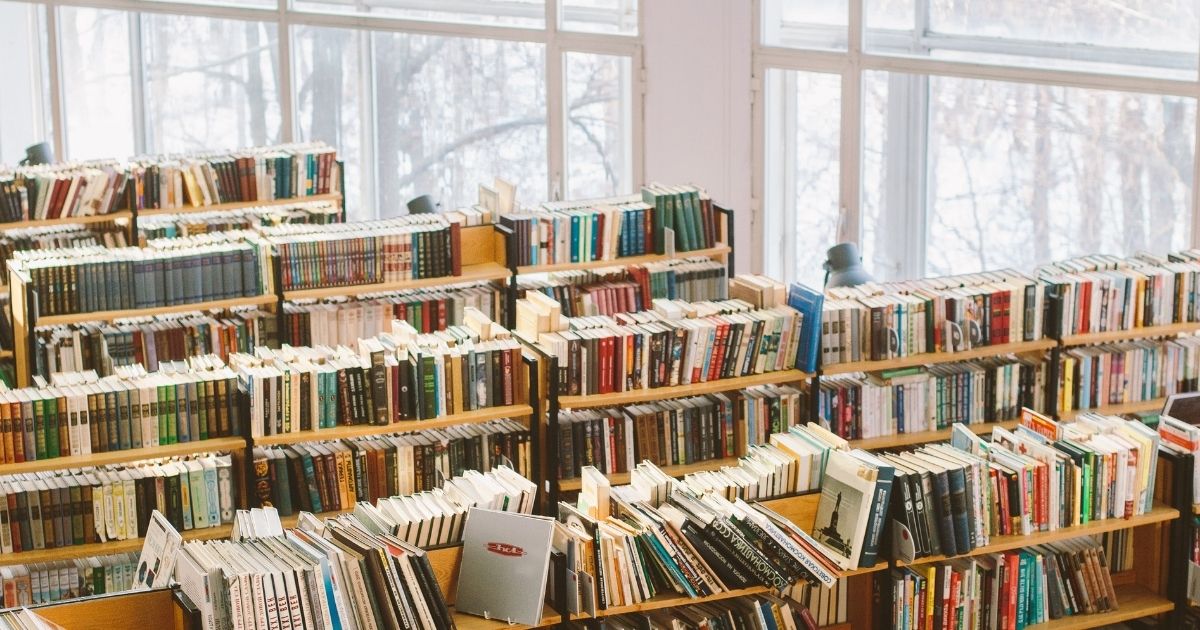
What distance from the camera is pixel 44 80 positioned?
12.6 meters

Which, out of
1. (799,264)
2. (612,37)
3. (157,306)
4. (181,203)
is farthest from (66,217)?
(799,264)

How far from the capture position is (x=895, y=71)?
949 cm

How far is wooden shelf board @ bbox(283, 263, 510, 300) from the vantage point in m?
7.38

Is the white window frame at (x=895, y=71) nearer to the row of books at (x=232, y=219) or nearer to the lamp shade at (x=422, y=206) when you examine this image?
the lamp shade at (x=422, y=206)

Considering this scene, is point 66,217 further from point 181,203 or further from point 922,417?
point 922,417

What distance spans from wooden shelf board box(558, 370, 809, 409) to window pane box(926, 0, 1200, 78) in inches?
125

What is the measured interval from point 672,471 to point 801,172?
450cm

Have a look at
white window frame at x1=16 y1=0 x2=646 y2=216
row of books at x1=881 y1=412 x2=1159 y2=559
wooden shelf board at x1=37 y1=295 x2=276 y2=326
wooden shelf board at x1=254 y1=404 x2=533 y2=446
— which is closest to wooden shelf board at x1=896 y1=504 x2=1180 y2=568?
row of books at x1=881 y1=412 x2=1159 y2=559

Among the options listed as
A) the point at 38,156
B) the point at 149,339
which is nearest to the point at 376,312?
the point at 149,339

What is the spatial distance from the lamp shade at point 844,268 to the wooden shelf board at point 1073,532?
7.41 ft

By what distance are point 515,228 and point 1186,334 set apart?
3.35 meters

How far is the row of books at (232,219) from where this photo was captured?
8.96 m

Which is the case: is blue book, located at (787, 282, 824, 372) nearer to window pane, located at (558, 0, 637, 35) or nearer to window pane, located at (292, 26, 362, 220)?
window pane, located at (558, 0, 637, 35)

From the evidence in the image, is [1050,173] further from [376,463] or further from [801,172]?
[376,463]
